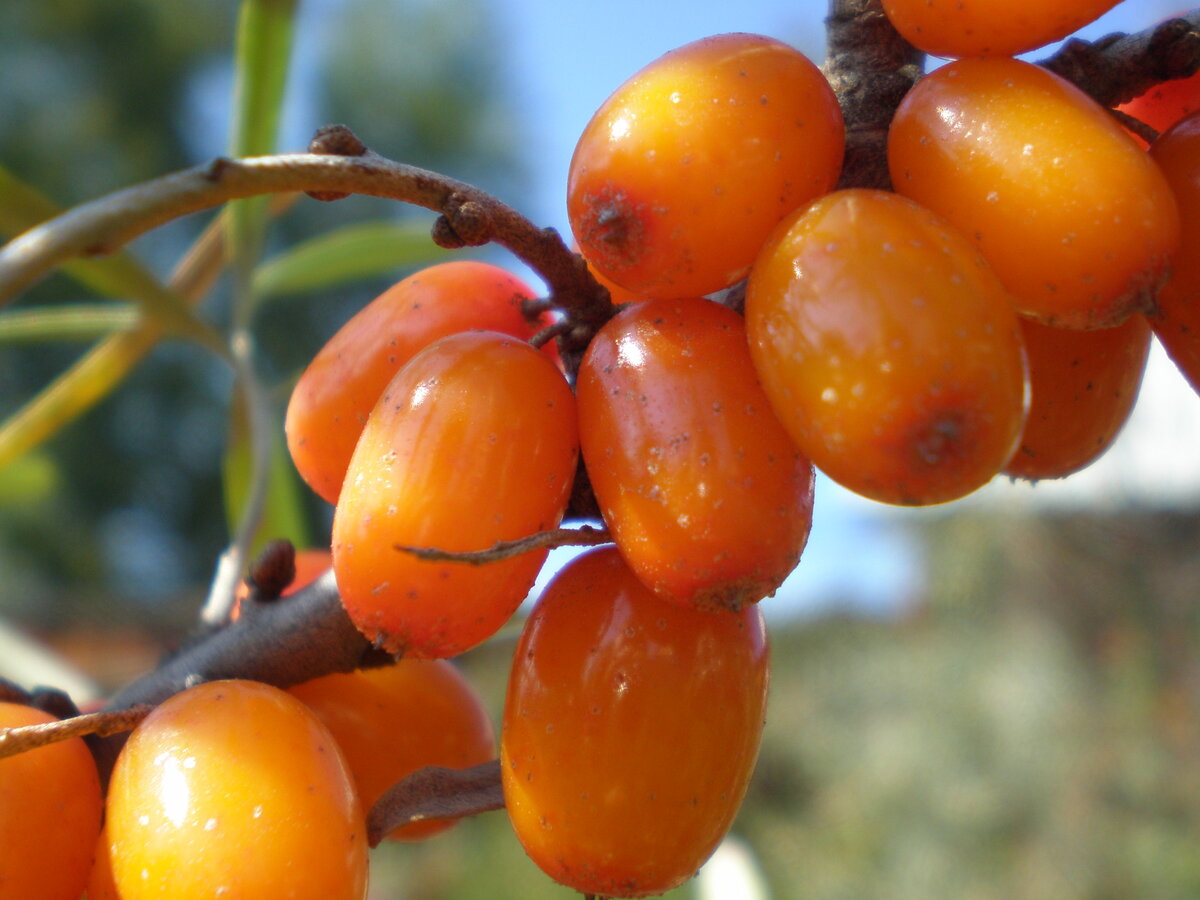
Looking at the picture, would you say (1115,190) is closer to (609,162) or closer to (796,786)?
(609,162)

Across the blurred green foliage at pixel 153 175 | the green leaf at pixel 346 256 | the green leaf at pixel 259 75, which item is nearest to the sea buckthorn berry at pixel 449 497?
the green leaf at pixel 259 75

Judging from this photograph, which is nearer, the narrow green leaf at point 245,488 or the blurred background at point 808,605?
the narrow green leaf at point 245,488

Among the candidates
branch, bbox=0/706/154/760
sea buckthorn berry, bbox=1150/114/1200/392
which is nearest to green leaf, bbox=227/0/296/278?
branch, bbox=0/706/154/760

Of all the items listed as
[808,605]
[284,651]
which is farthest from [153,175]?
[284,651]

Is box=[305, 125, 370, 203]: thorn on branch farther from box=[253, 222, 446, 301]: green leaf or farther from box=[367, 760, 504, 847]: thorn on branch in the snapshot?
box=[253, 222, 446, 301]: green leaf

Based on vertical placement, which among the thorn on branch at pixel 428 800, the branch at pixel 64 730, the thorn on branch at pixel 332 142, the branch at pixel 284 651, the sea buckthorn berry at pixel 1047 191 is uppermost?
the thorn on branch at pixel 332 142

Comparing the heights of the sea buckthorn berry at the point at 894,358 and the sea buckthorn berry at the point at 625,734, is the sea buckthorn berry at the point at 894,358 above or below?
above

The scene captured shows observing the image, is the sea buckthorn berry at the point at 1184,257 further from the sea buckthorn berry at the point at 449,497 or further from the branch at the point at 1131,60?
the sea buckthorn berry at the point at 449,497
